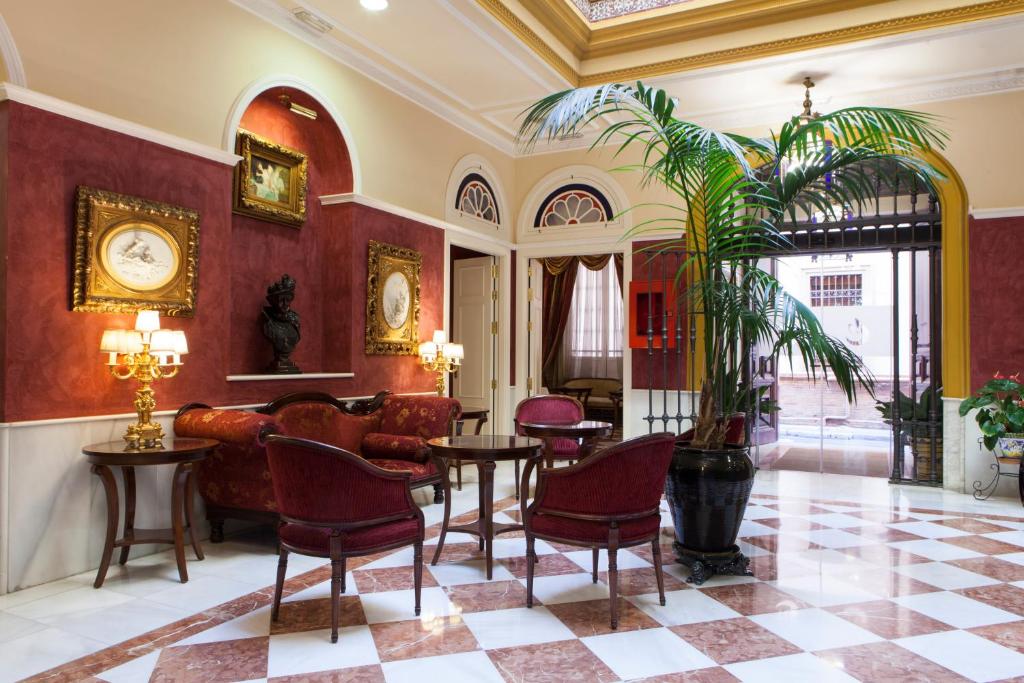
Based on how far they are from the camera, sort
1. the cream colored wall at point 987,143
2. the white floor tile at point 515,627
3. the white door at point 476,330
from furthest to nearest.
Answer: the white door at point 476,330, the cream colored wall at point 987,143, the white floor tile at point 515,627

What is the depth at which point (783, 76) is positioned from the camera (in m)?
6.95

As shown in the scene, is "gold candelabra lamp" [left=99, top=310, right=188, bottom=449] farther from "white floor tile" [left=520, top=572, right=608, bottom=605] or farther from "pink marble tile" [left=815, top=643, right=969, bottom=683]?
"pink marble tile" [left=815, top=643, right=969, bottom=683]

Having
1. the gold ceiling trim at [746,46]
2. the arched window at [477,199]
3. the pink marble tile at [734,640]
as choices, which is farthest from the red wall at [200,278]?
the pink marble tile at [734,640]

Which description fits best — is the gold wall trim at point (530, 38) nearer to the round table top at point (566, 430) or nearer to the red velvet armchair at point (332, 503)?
the round table top at point (566, 430)

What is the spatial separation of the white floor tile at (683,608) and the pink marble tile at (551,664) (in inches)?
23.0

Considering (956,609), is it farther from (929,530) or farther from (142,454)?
(142,454)

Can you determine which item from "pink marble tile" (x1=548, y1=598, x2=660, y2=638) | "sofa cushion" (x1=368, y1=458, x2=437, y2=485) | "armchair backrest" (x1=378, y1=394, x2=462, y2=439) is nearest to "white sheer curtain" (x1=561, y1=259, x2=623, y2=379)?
"armchair backrest" (x1=378, y1=394, x2=462, y2=439)

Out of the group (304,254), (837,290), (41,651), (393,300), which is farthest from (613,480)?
(837,290)

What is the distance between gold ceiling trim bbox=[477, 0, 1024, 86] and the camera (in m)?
5.80

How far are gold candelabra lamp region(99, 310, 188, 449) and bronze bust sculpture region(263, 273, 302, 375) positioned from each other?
1.34 meters

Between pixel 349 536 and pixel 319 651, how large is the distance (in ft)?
1.64

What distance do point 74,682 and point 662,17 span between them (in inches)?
266

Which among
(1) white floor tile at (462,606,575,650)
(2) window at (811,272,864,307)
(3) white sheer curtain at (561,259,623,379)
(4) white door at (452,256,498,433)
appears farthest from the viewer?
(3) white sheer curtain at (561,259,623,379)

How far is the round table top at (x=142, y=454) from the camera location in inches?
151
